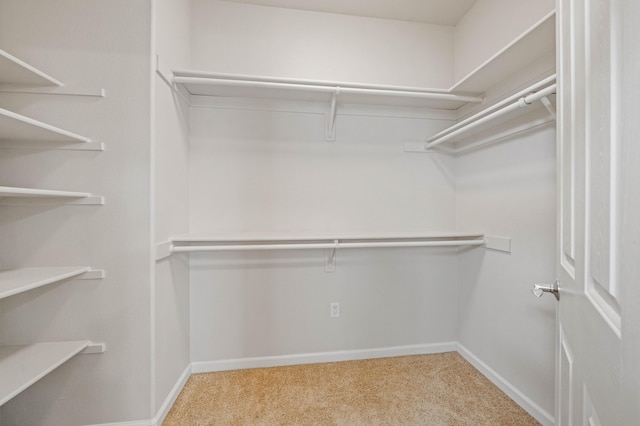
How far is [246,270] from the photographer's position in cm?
196

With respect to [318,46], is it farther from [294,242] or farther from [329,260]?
[329,260]

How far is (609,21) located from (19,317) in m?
2.18

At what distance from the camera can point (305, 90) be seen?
5.68 feet

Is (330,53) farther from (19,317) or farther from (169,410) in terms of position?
(169,410)

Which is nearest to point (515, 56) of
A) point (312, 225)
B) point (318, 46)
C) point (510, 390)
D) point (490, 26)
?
point (490, 26)

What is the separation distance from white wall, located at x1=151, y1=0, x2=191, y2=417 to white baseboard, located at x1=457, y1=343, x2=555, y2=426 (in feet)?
6.42

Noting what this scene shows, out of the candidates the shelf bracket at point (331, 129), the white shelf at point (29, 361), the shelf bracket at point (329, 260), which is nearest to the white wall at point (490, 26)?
the shelf bracket at point (331, 129)

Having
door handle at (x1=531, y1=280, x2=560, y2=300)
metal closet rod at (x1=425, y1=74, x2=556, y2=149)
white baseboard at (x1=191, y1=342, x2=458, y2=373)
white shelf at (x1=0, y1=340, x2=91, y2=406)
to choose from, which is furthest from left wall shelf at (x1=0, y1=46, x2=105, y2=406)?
metal closet rod at (x1=425, y1=74, x2=556, y2=149)

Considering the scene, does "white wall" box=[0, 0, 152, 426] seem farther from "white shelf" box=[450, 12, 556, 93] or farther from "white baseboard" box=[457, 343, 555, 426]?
"white baseboard" box=[457, 343, 555, 426]

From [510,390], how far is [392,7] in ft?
8.48

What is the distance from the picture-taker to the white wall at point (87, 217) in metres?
1.30

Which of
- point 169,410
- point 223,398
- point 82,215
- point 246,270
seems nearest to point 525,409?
point 223,398

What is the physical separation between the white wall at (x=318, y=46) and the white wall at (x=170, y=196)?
0.59ft

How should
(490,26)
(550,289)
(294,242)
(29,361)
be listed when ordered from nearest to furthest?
(550,289)
(29,361)
(490,26)
(294,242)
